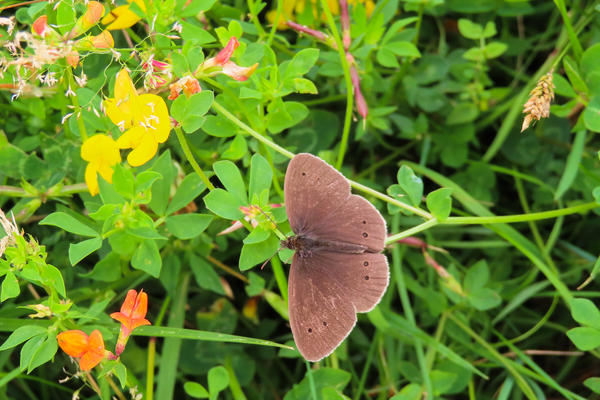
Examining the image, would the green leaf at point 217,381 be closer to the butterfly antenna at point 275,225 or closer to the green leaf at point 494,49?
the butterfly antenna at point 275,225

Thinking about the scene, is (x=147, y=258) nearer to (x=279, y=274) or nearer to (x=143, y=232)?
(x=143, y=232)

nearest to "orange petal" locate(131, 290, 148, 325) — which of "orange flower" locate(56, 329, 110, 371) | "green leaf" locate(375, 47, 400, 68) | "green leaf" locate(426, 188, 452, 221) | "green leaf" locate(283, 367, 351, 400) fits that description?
"orange flower" locate(56, 329, 110, 371)

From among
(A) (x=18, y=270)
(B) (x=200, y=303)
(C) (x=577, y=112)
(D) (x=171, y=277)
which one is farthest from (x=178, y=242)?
(C) (x=577, y=112)

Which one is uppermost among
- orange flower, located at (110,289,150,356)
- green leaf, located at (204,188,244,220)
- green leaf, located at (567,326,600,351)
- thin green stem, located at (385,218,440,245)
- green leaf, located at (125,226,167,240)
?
green leaf, located at (204,188,244,220)

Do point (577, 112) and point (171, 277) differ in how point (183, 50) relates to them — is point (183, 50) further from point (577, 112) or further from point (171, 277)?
point (577, 112)

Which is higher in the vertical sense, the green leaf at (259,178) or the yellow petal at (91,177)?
the green leaf at (259,178)

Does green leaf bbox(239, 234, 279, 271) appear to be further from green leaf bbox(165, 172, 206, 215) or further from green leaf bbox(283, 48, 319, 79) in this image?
green leaf bbox(283, 48, 319, 79)

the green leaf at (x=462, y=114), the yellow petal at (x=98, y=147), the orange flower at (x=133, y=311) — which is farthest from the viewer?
the green leaf at (x=462, y=114)

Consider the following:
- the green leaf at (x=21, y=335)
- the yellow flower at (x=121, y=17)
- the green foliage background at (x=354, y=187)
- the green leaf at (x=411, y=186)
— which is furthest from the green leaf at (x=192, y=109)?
the green leaf at (x=21, y=335)
